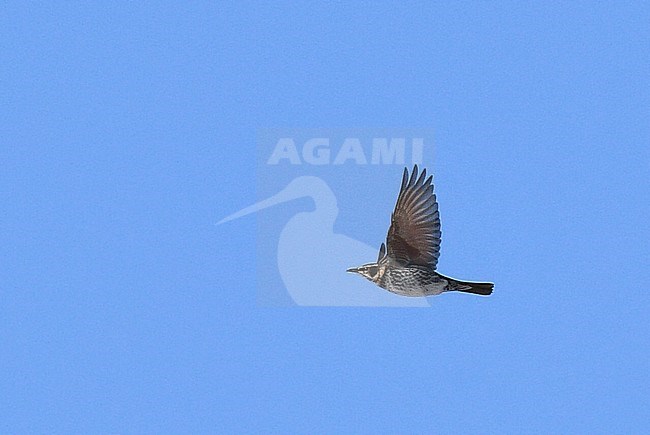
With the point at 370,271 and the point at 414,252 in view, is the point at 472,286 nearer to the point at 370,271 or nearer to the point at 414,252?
the point at 414,252

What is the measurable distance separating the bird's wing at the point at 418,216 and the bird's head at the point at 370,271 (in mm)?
404

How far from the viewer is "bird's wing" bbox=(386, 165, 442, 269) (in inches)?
394

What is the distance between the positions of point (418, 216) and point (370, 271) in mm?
761

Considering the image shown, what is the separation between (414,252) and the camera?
33.1 ft

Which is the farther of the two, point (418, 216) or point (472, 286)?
point (472, 286)

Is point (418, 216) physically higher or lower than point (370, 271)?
higher

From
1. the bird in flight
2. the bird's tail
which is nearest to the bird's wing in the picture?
the bird in flight

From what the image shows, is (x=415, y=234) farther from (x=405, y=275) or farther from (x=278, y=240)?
(x=278, y=240)

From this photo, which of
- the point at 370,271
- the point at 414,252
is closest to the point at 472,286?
the point at 414,252

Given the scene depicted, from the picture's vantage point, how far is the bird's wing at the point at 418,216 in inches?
394

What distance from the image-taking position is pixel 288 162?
34.2ft

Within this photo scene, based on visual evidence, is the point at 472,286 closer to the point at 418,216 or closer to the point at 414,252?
the point at 414,252

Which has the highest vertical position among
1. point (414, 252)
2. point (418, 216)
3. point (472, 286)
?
point (418, 216)

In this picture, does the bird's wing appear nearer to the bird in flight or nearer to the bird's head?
the bird in flight
